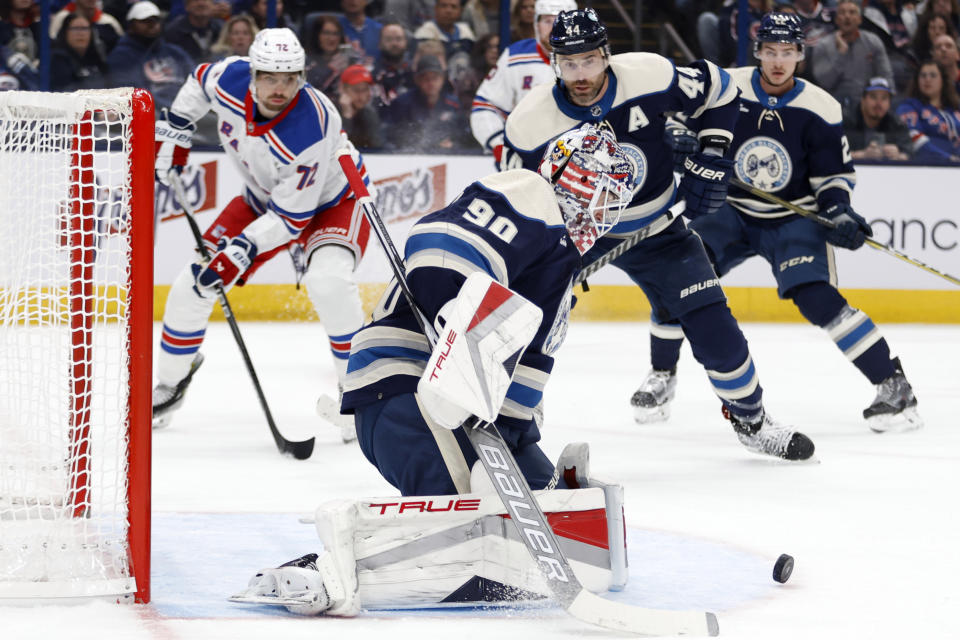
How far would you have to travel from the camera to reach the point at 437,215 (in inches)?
78.1

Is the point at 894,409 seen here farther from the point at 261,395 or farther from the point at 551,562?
the point at 551,562

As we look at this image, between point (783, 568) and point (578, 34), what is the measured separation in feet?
4.70

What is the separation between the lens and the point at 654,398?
4.11 metres

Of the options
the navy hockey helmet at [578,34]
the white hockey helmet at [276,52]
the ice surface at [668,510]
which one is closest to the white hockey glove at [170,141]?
the white hockey helmet at [276,52]

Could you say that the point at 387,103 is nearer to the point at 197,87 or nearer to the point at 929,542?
the point at 197,87

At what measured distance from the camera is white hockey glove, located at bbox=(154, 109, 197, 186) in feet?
12.7

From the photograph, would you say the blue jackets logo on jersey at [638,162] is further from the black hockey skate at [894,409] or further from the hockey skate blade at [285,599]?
the hockey skate blade at [285,599]

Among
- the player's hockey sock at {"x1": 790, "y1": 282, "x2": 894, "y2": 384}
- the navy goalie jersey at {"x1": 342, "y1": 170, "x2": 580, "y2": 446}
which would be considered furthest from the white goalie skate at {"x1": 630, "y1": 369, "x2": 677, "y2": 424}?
the navy goalie jersey at {"x1": 342, "y1": 170, "x2": 580, "y2": 446}

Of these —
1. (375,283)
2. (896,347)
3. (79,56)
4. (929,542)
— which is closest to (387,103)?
(375,283)

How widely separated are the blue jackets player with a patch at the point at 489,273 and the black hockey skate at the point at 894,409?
6.80 ft

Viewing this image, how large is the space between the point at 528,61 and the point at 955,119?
2.86 metres

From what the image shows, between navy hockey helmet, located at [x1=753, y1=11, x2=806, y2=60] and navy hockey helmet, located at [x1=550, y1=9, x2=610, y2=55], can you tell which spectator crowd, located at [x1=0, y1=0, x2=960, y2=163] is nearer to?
navy hockey helmet, located at [x1=753, y1=11, x2=806, y2=60]

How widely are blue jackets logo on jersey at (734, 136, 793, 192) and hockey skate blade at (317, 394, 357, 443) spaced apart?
1457 mm

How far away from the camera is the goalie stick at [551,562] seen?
182 cm
